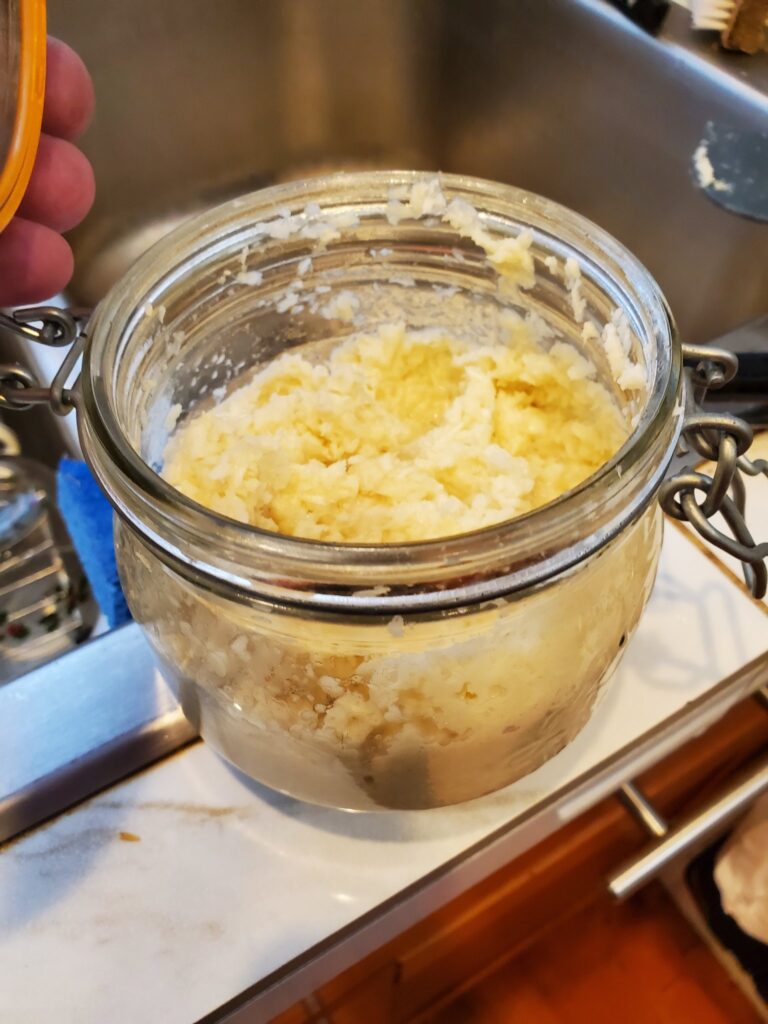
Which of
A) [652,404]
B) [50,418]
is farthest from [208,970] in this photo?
[50,418]

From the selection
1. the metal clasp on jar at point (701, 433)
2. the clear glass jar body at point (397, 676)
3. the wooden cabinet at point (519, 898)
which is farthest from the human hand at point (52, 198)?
the wooden cabinet at point (519, 898)

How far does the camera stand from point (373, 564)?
0.96ft

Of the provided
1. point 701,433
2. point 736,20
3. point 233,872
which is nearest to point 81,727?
point 233,872

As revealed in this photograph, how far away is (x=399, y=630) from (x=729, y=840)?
0.79 meters

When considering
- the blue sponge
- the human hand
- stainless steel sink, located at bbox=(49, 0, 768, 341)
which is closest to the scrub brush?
stainless steel sink, located at bbox=(49, 0, 768, 341)

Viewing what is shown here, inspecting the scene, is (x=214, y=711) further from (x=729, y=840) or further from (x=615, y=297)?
(x=729, y=840)

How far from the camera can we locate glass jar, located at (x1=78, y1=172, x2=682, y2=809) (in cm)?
31

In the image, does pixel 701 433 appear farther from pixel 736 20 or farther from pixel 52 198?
pixel 736 20

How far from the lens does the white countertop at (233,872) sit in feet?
1.28

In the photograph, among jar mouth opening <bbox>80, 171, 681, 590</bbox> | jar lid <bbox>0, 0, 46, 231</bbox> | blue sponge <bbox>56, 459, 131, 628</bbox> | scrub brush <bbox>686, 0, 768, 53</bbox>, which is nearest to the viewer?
jar mouth opening <bbox>80, 171, 681, 590</bbox>

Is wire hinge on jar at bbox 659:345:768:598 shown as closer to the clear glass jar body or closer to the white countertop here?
the clear glass jar body

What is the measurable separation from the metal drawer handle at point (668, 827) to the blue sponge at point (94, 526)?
405 millimetres

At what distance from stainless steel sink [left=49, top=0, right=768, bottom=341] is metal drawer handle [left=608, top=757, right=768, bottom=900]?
408 mm

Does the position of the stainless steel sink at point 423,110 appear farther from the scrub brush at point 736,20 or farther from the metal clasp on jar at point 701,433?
the metal clasp on jar at point 701,433
